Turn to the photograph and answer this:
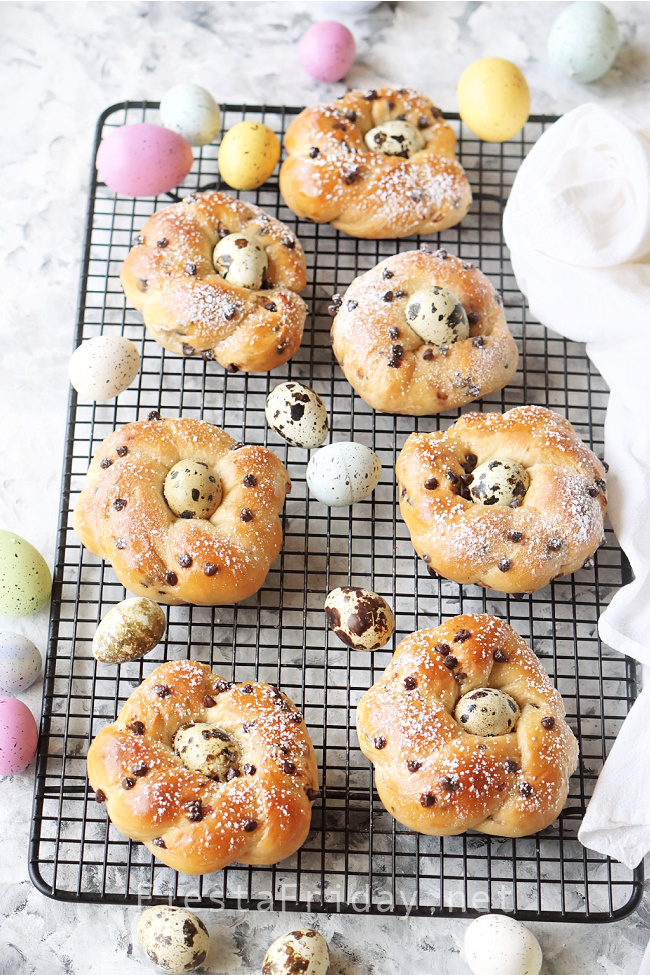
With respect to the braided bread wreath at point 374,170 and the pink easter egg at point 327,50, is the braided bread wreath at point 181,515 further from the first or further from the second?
the pink easter egg at point 327,50

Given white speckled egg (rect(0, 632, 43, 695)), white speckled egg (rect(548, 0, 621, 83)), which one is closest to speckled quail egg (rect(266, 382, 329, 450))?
white speckled egg (rect(0, 632, 43, 695))

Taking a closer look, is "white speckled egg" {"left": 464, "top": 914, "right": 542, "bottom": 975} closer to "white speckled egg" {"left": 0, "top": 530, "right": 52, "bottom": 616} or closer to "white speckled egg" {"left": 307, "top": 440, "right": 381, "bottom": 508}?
"white speckled egg" {"left": 307, "top": 440, "right": 381, "bottom": 508}

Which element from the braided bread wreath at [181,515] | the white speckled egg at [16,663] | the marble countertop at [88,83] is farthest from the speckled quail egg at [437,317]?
the white speckled egg at [16,663]

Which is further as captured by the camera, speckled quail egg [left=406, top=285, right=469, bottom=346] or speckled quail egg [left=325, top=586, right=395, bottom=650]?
speckled quail egg [left=406, top=285, right=469, bottom=346]

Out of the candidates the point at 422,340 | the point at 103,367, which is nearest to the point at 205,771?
the point at 103,367

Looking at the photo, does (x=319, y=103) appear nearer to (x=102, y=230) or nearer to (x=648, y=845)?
(x=102, y=230)

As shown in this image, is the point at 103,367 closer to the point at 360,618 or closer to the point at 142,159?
the point at 142,159

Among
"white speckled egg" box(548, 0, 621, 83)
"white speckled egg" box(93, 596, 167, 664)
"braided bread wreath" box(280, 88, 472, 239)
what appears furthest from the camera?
"white speckled egg" box(548, 0, 621, 83)

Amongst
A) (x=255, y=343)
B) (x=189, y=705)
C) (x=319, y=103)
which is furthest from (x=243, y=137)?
(x=189, y=705)
